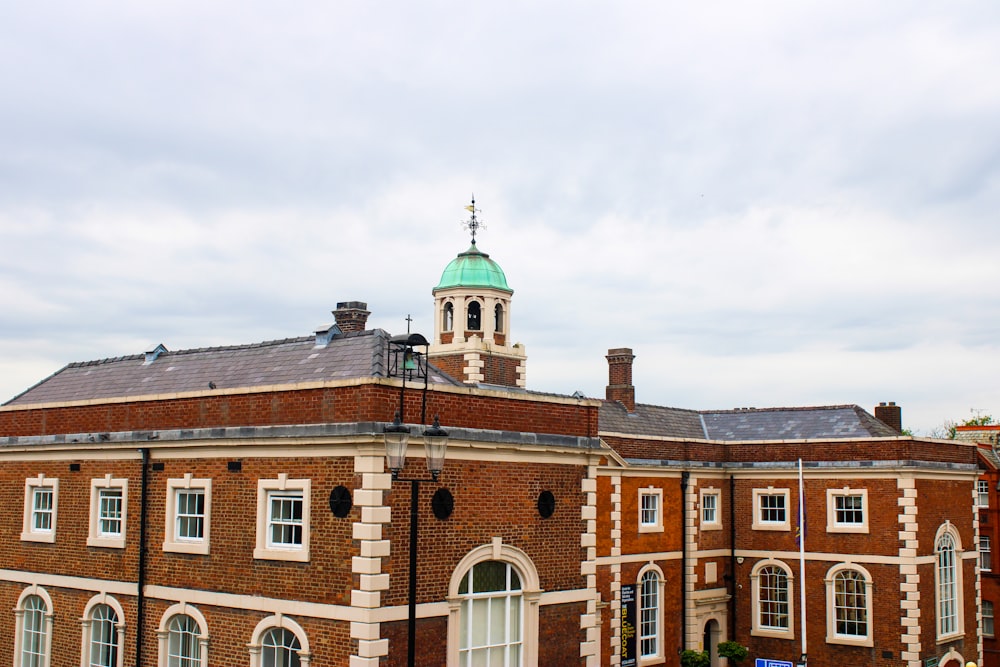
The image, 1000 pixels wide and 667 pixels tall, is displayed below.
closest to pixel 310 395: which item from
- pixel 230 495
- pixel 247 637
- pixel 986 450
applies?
pixel 230 495

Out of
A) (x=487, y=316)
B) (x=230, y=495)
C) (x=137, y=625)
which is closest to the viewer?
(x=230, y=495)

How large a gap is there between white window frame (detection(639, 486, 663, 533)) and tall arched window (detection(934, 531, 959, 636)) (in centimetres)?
966

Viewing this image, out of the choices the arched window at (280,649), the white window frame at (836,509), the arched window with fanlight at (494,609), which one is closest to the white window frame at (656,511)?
the white window frame at (836,509)

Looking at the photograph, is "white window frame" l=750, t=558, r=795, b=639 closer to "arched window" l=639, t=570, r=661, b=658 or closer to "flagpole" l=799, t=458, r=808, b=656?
"flagpole" l=799, t=458, r=808, b=656

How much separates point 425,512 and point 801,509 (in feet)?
68.2

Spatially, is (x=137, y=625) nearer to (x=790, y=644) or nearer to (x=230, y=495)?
(x=230, y=495)

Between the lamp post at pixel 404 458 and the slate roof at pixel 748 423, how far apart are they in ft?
61.7

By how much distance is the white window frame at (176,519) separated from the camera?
20594 mm

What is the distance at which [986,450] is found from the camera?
157ft

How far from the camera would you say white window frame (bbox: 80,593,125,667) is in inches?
870

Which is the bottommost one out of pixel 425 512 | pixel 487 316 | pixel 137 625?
pixel 137 625

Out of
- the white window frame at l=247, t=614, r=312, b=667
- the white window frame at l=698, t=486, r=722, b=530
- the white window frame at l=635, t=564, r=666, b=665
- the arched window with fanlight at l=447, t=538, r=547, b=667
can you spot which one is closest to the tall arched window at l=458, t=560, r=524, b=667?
the arched window with fanlight at l=447, t=538, r=547, b=667

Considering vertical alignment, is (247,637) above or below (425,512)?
below

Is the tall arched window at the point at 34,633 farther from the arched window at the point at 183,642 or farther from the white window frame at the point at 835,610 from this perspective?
the white window frame at the point at 835,610
